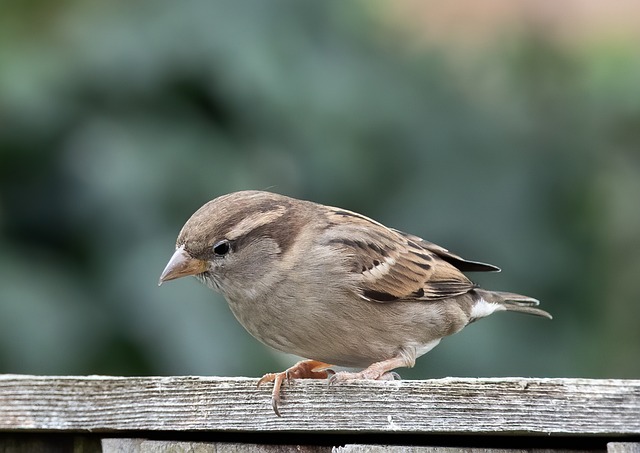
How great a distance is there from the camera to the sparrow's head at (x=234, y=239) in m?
3.74

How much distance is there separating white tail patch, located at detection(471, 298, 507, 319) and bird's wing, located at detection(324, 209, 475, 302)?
98mm

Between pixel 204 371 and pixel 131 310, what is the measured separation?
0.39m

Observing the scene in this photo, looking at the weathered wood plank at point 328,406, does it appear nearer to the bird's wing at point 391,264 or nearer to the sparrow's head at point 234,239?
the sparrow's head at point 234,239

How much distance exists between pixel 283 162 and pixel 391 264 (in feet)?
3.34

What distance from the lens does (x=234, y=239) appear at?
3.84m

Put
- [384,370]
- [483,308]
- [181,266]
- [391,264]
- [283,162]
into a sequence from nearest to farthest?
[181,266] → [384,370] → [391,264] → [483,308] → [283,162]

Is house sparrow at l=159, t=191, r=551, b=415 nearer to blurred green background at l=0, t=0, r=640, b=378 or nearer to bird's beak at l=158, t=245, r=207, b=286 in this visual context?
bird's beak at l=158, t=245, r=207, b=286

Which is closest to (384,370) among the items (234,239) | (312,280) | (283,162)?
(312,280)

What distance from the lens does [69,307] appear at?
4.46m

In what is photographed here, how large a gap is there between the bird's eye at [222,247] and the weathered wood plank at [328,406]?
66cm

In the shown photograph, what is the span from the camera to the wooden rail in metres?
2.81

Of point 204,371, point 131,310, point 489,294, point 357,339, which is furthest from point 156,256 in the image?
point 489,294

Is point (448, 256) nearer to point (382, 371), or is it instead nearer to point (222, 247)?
point (382, 371)

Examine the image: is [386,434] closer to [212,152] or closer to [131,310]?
[131,310]
